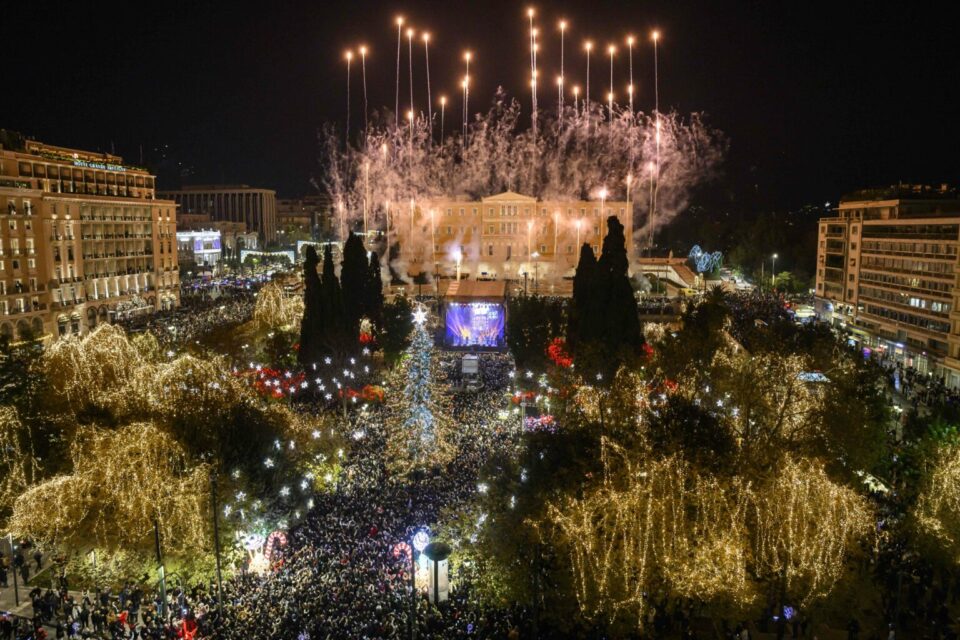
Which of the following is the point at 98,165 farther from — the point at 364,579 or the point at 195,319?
the point at 364,579

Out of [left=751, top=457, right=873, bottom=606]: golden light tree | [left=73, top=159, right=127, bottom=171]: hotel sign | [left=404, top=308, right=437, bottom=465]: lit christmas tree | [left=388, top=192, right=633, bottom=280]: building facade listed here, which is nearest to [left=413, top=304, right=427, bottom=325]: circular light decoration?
[left=404, top=308, right=437, bottom=465]: lit christmas tree

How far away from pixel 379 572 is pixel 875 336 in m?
38.4

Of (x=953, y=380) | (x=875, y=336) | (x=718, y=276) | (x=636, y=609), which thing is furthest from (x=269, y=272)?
(x=636, y=609)

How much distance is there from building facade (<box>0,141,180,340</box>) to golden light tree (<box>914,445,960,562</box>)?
37.8 metres

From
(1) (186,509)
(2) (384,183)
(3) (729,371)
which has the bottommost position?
(1) (186,509)

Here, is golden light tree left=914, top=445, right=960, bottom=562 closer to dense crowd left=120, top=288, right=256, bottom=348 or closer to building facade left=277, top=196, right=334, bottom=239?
dense crowd left=120, top=288, right=256, bottom=348

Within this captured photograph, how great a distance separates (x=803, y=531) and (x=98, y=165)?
5195 cm

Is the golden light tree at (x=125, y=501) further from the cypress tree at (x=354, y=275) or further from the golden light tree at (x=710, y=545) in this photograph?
the cypress tree at (x=354, y=275)

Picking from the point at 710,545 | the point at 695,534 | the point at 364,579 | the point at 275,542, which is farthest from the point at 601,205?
the point at 364,579

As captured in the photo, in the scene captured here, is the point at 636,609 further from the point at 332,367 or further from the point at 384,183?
the point at 384,183

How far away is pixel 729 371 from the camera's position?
19.0 m

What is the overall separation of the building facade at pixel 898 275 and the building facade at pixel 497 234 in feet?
84.1

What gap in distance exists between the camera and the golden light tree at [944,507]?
1423 centimetres

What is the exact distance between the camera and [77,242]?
45031 millimetres
